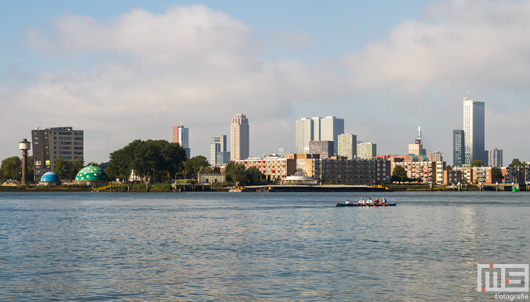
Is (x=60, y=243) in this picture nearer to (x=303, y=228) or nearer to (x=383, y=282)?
(x=303, y=228)

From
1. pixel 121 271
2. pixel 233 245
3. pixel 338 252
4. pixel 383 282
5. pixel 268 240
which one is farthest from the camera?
pixel 268 240

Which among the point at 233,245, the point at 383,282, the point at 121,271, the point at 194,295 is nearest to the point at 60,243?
the point at 233,245

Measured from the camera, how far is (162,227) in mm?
80500

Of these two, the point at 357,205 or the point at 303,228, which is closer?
the point at 303,228

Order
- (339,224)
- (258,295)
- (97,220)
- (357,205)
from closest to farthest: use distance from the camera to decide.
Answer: (258,295)
(339,224)
(97,220)
(357,205)

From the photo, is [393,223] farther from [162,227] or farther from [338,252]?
[338,252]

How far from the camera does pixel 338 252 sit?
53656 millimetres

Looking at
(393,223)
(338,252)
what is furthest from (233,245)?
(393,223)

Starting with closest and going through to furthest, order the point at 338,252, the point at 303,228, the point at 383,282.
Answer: the point at 383,282 < the point at 338,252 < the point at 303,228

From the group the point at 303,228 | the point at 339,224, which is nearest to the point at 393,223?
the point at 339,224

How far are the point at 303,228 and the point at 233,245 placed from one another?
791 inches

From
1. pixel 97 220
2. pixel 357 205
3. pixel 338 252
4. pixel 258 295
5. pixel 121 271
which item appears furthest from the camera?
pixel 357 205

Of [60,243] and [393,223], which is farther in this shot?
[393,223]

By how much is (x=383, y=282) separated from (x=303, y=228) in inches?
1522
